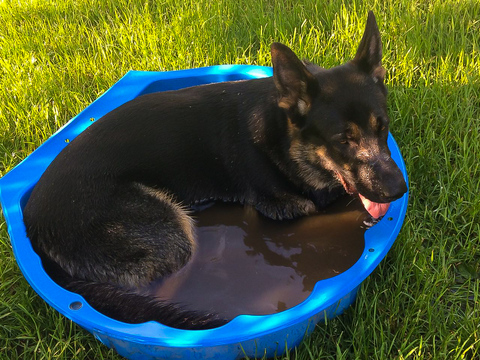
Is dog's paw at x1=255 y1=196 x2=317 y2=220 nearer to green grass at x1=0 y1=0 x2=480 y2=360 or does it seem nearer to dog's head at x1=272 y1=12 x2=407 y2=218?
dog's head at x1=272 y1=12 x2=407 y2=218

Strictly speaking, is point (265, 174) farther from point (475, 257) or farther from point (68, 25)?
point (68, 25)

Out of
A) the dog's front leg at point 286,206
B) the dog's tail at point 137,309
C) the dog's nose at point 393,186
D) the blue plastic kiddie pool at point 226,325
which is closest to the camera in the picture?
the blue plastic kiddie pool at point 226,325

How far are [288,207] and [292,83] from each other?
952 mm

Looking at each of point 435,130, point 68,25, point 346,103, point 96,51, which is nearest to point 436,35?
point 435,130

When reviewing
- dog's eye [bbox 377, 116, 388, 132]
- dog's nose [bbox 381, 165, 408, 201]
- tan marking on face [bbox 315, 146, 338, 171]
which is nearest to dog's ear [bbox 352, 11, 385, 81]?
dog's eye [bbox 377, 116, 388, 132]

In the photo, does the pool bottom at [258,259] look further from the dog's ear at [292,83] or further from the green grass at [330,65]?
the dog's ear at [292,83]

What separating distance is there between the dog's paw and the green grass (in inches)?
27.0

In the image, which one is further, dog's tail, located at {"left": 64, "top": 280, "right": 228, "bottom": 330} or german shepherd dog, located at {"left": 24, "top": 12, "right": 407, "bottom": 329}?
german shepherd dog, located at {"left": 24, "top": 12, "right": 407, "bottom": 329}

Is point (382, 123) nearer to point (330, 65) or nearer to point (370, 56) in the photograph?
point (370, 56)

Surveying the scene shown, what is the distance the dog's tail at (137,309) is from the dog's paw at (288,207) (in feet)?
3.26

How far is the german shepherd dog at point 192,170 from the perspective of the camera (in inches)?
102

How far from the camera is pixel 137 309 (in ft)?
7.95

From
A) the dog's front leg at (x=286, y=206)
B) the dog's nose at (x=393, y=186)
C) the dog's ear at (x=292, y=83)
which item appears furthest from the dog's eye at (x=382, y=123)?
the dog's front leg at (x=286, y=206)

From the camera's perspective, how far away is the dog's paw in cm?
324
